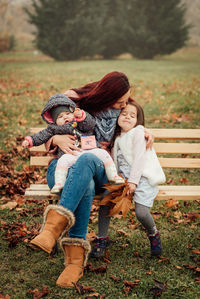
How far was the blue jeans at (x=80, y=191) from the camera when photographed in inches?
95.1

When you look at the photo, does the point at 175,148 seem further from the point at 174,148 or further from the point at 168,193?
the point at 168,193

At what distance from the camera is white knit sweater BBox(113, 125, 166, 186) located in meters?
2.79

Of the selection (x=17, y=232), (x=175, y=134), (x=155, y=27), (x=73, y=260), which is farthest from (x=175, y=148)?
(x=155, y=27)

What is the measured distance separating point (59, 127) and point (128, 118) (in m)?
0.64

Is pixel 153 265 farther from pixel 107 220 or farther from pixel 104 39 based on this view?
pixel 104 39

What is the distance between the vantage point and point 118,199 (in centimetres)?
264

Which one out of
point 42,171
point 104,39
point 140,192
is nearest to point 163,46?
point 104,39

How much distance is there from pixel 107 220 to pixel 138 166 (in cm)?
55

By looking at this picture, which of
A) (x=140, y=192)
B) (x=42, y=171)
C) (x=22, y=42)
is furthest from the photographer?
(x=22, y=42)

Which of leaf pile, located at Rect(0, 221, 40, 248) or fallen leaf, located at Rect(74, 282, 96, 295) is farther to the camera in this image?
leaf pile, located at Rect(0, 221, 40, 248)

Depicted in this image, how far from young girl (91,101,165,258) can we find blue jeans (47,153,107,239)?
1.24 ft

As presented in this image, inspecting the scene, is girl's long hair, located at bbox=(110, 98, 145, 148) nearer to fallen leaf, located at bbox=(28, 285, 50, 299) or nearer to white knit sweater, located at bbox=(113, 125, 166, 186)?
white knit sweater, located at bbox=(113, 125, 166, 186)

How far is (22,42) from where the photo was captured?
3541 cm

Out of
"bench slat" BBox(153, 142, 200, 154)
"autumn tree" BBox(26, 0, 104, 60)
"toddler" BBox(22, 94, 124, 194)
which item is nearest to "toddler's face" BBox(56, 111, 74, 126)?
"toddler" BBox(22, 94, 124, 194)
